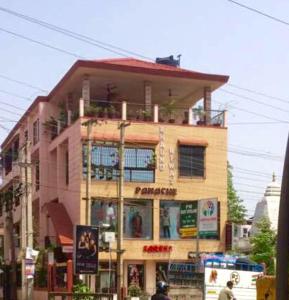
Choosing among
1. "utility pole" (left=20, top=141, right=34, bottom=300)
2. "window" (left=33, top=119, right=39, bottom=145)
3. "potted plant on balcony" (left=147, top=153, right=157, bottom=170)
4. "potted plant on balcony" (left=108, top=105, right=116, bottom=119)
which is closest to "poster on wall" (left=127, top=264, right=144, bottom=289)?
"potted plant on balcony" (left=147, top=153, right=157, bottom=170)

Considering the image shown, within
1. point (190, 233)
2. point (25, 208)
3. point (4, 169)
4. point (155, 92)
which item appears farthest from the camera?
point (4, 169)

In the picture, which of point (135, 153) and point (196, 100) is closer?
point (135, 153)

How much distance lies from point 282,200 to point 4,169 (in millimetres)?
53497

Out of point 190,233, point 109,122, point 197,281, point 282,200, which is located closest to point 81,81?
point 109,122

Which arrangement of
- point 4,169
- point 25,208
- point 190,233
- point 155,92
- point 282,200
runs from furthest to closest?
point 4,169 < point 155,92 < point 190,233 < point 25,208 < point 282,200

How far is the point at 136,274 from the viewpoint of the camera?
38031 mm

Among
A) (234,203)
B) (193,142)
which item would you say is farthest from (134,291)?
(234,203)

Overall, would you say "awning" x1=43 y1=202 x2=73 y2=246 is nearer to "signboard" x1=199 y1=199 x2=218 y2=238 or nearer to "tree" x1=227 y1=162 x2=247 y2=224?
"signboard" x1=199 y1=199 x2=218 y2=238

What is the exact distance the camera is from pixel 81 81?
39.2 metres

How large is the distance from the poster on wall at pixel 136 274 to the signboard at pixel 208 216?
3609mm

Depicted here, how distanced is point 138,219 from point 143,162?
8.97ft

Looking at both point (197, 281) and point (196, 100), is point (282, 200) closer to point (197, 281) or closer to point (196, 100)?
point (197, 281)

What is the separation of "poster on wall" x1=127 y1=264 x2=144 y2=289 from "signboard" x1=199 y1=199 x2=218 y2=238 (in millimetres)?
3609

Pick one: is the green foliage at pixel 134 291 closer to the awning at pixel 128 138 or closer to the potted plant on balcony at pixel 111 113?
the awning at pixel 128 138
